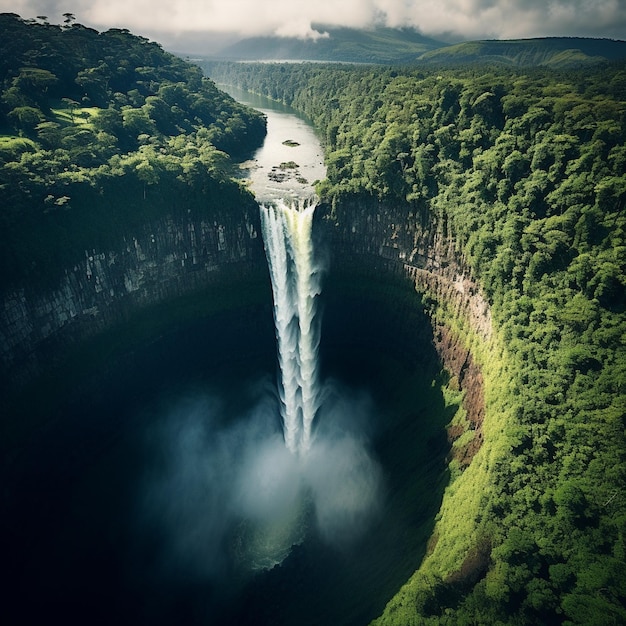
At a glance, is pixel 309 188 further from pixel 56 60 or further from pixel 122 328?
pixel 56 60

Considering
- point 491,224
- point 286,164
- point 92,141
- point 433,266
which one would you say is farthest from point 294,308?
point 286,164

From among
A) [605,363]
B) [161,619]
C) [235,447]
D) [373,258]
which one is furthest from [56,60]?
[605,363]

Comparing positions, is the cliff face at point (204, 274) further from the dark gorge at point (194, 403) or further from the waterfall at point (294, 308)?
the waterfall at point (294, 308)

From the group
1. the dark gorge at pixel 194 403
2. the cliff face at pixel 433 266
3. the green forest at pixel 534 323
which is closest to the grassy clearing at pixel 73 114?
the dark gorge at pixel 194 403

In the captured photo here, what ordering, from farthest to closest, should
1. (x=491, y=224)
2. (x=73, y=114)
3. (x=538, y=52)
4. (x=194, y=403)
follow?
(x=538, y=52), (x=73, y=114), (x=194, y=403), (x=491, y=224)

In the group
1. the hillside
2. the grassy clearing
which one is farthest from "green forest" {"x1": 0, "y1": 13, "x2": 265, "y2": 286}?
the hillside

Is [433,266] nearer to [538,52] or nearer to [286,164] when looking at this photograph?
[286,164]

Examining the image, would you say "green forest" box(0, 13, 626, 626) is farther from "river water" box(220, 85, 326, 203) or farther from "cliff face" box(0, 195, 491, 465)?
"river water" box(220, 85, 326, 203)
